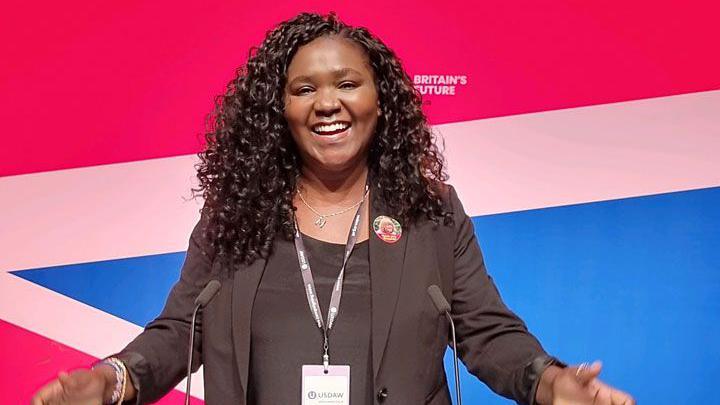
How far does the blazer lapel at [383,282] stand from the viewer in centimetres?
148

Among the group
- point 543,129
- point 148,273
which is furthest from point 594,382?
point 148,273

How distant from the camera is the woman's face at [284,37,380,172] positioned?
5.26 ft

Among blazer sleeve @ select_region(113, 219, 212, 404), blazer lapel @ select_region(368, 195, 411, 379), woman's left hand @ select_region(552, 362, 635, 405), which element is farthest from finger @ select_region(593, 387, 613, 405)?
blazer sleeve @ select_region(113, 219, 212, 404)

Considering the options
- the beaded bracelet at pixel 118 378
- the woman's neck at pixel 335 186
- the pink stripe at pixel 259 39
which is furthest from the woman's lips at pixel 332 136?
the pink stripe at pixel 259 39

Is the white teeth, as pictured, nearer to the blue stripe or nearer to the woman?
the woman

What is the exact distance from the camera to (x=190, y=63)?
7.97 ft

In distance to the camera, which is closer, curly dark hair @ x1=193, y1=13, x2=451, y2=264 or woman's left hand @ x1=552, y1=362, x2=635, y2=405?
woman's left hand @ x1=552, y1=362, x2=635, y2=405

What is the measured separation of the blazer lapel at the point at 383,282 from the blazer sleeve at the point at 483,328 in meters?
0.11

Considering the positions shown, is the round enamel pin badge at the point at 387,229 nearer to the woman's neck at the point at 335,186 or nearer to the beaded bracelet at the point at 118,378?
the woman's neck at the point at 335,186

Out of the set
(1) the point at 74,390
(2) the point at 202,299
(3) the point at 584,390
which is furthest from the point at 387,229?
(1) the point at 74,390

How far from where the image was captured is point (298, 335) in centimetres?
152

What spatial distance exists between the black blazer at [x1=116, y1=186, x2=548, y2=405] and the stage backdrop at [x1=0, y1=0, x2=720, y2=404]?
0.83 meters

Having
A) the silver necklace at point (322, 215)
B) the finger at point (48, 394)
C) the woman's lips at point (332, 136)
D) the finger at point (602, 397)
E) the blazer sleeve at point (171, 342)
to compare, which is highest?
the woman's lips at point (332, 136)

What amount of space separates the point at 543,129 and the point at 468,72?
0.26 meters
